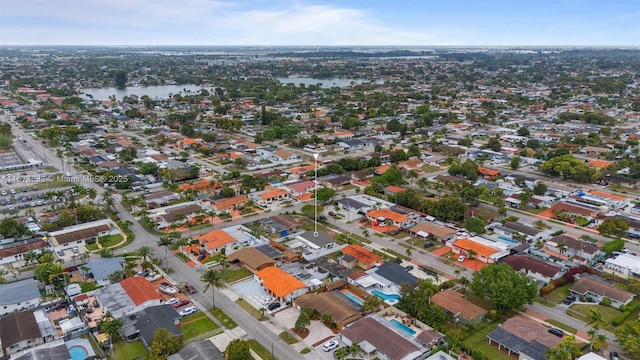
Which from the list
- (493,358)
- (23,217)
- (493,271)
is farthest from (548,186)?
(23,217)

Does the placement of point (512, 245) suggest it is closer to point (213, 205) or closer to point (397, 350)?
point (397, 350)

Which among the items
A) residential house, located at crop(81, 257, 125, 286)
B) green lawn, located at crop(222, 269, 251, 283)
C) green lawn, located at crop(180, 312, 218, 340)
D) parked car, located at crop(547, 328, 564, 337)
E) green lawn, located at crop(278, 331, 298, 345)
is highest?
residential house, located at crop(81, 257, 125, 286)

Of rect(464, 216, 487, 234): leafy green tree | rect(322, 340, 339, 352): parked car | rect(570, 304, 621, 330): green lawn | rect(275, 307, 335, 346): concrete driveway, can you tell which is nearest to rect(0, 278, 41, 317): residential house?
rect(275, 307, 335, 346): concrete driveway

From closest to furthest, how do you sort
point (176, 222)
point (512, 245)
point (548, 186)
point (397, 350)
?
point (397, 350), point (512, 245), point (176, 222), point (548, 186)

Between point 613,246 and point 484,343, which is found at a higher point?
point 613,246

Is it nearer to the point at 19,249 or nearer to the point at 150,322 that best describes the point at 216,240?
the point at 150,322

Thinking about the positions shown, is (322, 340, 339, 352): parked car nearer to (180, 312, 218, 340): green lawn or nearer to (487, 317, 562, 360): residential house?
(180, 312, 218, 340): green lawn

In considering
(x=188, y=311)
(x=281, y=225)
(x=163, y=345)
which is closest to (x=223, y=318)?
(x=188, y=311)
